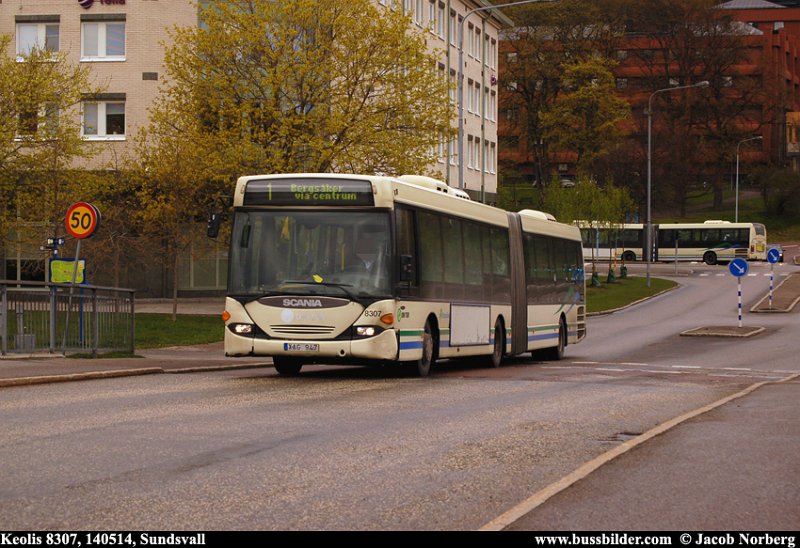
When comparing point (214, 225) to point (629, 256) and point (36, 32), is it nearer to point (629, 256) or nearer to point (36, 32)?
point (36, 32)

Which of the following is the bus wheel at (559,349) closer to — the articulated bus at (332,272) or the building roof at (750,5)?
the articulated bus at (332,272)

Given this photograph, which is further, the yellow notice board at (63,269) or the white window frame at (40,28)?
the white window frame at (40,28)

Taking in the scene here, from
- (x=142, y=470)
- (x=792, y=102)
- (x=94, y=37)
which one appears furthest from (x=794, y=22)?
(x=142, y=470)

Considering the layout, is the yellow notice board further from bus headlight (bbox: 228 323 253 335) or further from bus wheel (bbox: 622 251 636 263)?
A: bus wheel (bbox: 622 251 636 263)

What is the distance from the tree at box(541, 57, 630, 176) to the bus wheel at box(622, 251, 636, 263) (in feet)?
21.1

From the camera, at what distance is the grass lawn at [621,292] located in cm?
5978

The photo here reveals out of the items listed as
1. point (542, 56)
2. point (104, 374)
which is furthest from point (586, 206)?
point (104, 374)

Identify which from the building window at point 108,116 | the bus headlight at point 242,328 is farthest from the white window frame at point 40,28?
the bus headlight at point 242,328

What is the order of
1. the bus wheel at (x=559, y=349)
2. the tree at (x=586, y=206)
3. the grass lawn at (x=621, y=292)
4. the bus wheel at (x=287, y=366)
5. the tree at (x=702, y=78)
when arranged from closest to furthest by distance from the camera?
1. the bus wheel at (x=287, y=366)
2. the bus wheel at (x=559, y=349)
3. the grass lawn at (x=621, y=292)
4. the tree at (x=586, y=206)
5. the tree at (x=702, y=78)

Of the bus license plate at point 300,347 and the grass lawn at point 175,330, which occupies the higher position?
the bus license plate at point 300,347

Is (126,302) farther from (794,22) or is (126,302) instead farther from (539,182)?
(794,22)

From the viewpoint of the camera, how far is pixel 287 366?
21.7 meters

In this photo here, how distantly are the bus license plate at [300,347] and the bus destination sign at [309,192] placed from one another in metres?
2.04

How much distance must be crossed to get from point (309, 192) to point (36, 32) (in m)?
39.5
